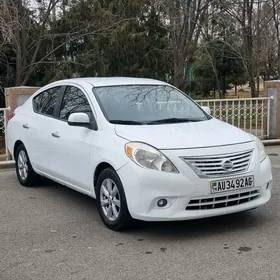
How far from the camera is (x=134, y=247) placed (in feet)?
14.5

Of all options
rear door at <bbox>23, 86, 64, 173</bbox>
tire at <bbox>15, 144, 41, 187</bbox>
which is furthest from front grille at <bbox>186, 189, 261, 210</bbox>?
tire at <bbox>15, 144, 41, 187</bbox>

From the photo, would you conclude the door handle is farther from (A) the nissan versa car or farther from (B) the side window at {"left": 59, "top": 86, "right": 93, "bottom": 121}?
(B) the side window at {"left": 59, "top": 86, "right": 93, "bottom": 121}

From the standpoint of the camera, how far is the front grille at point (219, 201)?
4512 millimetres

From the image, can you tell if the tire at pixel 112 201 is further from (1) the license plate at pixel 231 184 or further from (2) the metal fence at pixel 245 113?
(2) the metal fence at pixel 245 113

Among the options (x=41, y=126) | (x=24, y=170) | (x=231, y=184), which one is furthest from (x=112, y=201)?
(x=24, y=170)

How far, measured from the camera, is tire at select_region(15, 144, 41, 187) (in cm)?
678

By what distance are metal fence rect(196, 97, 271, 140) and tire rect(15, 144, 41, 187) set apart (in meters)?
4.62

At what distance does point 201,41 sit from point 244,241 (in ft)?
43.6

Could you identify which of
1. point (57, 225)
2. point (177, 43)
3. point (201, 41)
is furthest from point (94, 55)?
point (57, 225)

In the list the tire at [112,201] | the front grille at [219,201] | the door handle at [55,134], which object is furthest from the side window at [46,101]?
the front grille at [219,201]

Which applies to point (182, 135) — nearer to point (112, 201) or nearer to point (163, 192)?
point (163, 192)

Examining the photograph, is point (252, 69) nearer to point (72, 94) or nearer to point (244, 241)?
point (72, 94)

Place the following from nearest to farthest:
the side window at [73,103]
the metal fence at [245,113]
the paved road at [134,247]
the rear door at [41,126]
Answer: the paved road at [134,247] → the side window at [73,103] → the rear door at [41,126] → the metal fence at [245,113]

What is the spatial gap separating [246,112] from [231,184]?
6.50 m
